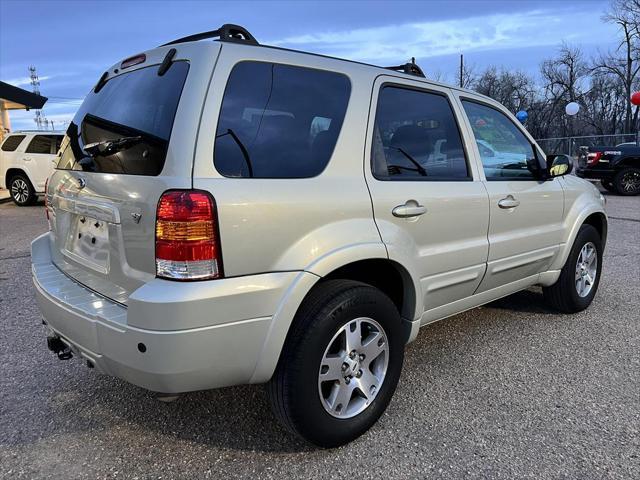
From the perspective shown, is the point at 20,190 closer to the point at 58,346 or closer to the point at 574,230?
the point at 58,346

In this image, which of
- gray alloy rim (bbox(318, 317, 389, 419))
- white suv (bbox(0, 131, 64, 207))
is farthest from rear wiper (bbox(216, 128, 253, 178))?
white suv (bbox(0, 131, 64, 207))

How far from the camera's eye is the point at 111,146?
2.28 m

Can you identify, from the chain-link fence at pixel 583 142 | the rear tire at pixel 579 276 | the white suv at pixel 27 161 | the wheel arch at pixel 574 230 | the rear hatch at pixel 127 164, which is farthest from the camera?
the chain-link fence at pixel 583 142

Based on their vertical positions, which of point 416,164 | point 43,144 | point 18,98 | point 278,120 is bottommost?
point 416,164

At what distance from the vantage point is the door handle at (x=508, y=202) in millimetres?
3298

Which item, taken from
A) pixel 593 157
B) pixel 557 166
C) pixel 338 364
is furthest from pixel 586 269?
pixel 593 157

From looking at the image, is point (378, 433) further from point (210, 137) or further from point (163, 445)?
point (210, 137)

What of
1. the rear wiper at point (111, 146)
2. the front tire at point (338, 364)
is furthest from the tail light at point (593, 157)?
the rear wiper at point (111, 146)

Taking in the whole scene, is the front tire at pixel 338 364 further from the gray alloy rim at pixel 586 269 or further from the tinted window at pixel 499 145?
the gray alloy rim at pixel 586 269

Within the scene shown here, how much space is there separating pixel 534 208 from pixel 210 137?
254 centimetres

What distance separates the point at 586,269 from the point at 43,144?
1309 centimetres

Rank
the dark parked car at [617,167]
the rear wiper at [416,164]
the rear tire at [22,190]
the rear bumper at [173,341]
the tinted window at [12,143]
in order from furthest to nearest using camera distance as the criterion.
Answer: the dark parked car at [617,167]
the rear tire at [22,190]
the tinted window at [12,143]
the rear wiper at [416,164]
the rear bumper at [173,341]

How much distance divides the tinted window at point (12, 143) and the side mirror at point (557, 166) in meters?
13.3

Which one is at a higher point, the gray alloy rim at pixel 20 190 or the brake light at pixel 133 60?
the brake light at pixel 133 60
